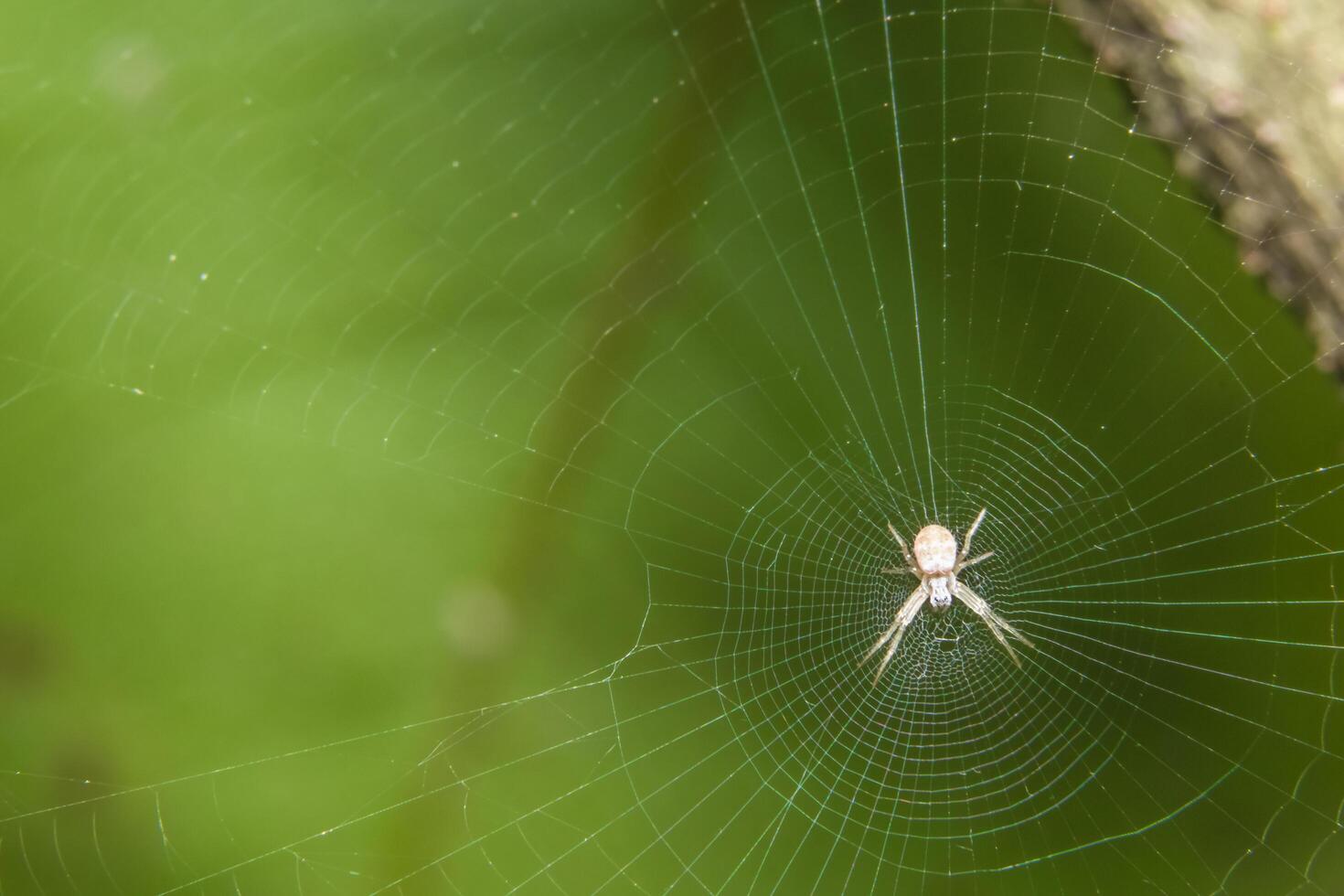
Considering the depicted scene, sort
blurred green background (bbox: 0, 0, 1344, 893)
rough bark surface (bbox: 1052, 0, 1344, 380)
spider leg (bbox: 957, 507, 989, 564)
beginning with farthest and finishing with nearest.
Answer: spider leg (bbox: 957, 507, 989, 564) → blurred green background (bbox: 0, 0, 1344, 893) → rough bark surface (bbox: 1052, 0, 1344, 380)

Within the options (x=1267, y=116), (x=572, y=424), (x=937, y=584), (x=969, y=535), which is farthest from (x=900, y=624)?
(x=1267, y=116)

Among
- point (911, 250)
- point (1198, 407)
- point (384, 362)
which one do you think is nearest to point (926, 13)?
point (911, 250)

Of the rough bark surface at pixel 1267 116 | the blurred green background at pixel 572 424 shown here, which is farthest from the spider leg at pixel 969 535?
the rough bark surface at pixel 1267 116

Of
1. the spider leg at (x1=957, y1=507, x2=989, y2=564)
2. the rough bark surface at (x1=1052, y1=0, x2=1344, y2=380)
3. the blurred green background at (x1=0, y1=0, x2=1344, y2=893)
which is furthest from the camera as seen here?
the spider leg at (x1=957, y1=507, x2=989, y2=564)

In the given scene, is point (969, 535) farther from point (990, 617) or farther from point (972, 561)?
point (990, 617)

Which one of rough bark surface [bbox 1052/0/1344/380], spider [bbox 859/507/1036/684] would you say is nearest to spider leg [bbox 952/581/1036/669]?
spider [bbox 859/507/1036/684]

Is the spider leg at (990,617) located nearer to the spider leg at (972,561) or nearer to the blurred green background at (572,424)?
the spider leg at (972,561)

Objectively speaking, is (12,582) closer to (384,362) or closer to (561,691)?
(384,362)

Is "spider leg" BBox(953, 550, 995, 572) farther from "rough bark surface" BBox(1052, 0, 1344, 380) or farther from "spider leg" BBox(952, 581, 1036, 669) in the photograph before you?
"rough bark surface" BBox(1052, 0, 1344, 380)
